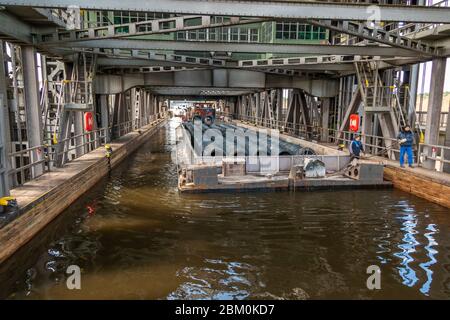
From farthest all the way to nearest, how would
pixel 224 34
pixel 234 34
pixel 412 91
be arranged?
pixel 234 34
pixel 224 34
pixel 412 91

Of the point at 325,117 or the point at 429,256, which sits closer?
the point at 429,256

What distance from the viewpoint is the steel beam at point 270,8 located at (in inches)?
376

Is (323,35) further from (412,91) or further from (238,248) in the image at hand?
(238,248)

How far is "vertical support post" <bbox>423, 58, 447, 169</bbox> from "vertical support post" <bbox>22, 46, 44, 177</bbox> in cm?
1416

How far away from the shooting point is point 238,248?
8469 millimetres

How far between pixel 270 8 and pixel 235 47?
4234 millimetres

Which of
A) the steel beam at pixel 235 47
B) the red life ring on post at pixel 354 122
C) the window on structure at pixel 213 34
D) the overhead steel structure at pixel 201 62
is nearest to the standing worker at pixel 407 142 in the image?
the overhead steel structure at pixel 201 62

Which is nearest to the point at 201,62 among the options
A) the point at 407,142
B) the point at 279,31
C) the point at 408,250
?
the point at 407,142

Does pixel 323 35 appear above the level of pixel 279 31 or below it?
below

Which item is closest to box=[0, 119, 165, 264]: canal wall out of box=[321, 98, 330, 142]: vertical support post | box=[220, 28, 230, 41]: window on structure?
box=[321, 98, 330, 142]: vertical support post

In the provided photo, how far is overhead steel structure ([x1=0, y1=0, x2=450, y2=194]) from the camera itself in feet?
33.7
